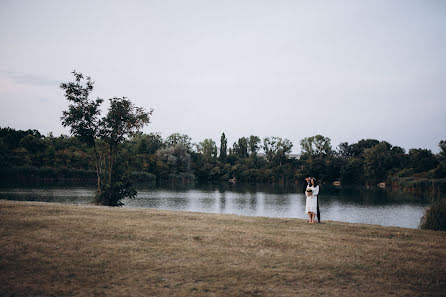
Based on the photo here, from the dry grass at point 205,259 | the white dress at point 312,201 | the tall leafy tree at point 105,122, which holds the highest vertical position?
the tall leafy tree at point 105,122

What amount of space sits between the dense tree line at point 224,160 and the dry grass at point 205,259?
1579 inches

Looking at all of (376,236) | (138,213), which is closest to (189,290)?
(376,236)

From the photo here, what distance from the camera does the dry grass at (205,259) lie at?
19.8 ft

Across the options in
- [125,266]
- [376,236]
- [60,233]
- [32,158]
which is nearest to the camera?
[125,266]

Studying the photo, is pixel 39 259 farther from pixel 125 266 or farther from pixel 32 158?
pixel 32 158

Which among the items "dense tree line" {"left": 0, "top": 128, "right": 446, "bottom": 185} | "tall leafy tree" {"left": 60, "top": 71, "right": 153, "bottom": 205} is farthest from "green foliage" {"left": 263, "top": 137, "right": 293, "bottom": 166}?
"tall leafy tree" {"left": 60, "top": 71, "right": 153, "bottom": 205}

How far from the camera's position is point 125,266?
7059mm

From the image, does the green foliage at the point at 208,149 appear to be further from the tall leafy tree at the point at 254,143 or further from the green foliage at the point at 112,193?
the green foliage at the point at 112,193

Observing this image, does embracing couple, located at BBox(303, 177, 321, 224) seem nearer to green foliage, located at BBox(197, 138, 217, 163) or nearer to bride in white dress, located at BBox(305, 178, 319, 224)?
bride in white dress, located at BBox(305, 178, 319, 224)

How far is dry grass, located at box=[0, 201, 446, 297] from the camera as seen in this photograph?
605 centimetres

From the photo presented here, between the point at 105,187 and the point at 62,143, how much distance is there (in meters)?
58.0

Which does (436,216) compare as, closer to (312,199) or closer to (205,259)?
(312,199)

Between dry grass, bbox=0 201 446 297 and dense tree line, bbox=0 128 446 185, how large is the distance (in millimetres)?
40113

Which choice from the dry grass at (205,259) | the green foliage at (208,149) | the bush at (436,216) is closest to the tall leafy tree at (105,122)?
the dry grass at (205,259)
